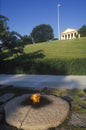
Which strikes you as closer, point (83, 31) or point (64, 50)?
point (64, 50)

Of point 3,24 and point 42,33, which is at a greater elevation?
point 3,24

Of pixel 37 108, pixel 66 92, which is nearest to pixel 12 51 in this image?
pixel 66 92

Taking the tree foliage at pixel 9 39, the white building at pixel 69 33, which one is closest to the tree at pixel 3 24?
the tree foliage at pixel 9 39

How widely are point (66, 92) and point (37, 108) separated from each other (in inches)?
106

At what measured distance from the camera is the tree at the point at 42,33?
258 feet

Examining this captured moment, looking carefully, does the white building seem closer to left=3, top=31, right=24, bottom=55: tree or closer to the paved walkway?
left=3, top=31, right=24, bottom=55: tree

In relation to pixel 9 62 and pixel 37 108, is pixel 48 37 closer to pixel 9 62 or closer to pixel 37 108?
pixel 9 62

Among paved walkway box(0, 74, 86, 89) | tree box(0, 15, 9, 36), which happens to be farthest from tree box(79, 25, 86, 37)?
paved walkway box(0, 74, 86, 89)

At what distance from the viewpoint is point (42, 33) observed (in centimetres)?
8200

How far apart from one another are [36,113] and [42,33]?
7670cm

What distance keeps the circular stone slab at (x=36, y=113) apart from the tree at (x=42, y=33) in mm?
69930

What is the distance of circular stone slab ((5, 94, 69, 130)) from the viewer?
5910mm

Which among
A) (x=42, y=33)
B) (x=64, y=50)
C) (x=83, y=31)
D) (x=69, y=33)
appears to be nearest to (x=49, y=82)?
(x=64, y=50)

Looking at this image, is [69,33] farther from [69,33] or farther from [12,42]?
[12,42]
